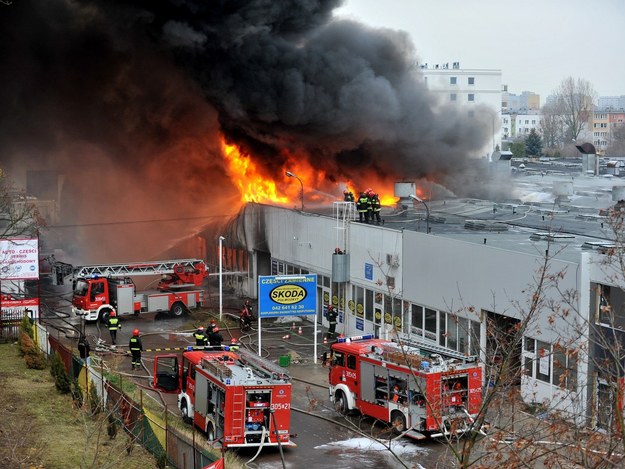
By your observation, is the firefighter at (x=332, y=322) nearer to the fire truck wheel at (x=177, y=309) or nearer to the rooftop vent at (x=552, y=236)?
the fire truck wheel at (x=177, y=309)

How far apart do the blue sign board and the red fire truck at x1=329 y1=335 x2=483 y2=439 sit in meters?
4.95

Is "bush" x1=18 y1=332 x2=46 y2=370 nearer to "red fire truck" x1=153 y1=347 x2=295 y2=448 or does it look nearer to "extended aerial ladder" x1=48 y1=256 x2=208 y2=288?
"extended aerial ladder" x1=48 y1=256 x2=208 y2=288

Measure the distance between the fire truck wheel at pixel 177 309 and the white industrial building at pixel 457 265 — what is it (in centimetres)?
381

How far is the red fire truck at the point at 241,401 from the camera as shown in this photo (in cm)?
1781

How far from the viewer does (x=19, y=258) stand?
27.0 metres

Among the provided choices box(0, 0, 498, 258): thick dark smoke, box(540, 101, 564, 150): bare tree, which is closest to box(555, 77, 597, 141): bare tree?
box(540, 101, 564, 150): bare tree

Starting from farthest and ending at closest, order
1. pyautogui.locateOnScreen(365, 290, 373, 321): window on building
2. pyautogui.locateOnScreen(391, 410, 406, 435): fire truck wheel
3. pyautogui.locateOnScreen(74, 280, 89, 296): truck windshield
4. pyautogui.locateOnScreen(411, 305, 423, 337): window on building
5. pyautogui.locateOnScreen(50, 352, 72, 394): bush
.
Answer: pyautogui.locateOnScreen(74, 280, 89, 296): truck windshield < pyautogui.locateOnScreen(365, 290, 373, 321): window on building < pyautogui.locateOnScreen(411, 305, 423, 337): window on building < pyautogui.locateOnScreen(50, 352, 72, 394): bush < pyautogui.locateOnScreen(391, 410, 406, 435): fire truck wheel

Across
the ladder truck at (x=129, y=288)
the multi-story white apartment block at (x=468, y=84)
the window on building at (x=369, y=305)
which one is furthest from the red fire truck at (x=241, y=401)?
the multi-story white apartment block at (x=468, y=84)

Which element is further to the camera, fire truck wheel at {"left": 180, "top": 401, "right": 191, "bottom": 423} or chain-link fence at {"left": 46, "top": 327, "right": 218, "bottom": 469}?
fire truck wheel at {"left": 180, "top": 401, "right": 191, "bottom": 423}

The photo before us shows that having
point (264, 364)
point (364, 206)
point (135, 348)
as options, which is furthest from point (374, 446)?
point (364, 206)

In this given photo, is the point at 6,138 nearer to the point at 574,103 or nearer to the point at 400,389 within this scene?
the point at 400,389

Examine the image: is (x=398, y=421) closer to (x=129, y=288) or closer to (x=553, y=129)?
(x=129, y=288)

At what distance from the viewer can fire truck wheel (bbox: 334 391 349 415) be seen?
20969 millimetres

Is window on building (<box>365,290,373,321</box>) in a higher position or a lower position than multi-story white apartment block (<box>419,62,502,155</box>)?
lower
